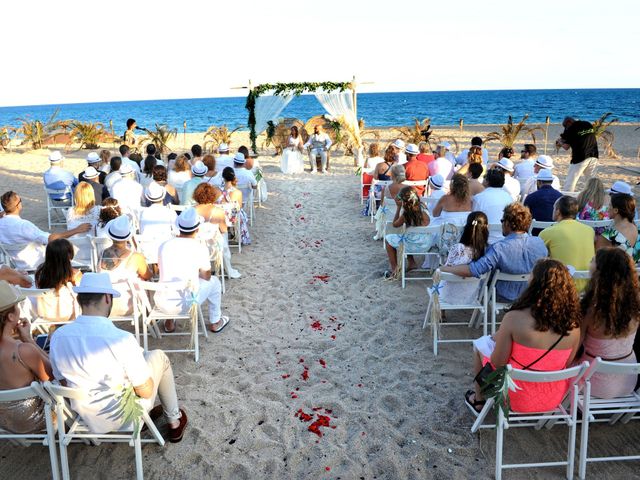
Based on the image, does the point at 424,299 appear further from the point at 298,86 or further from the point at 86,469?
the point at 298,86

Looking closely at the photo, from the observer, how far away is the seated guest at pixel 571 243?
4.04 metres

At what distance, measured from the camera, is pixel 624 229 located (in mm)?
4285

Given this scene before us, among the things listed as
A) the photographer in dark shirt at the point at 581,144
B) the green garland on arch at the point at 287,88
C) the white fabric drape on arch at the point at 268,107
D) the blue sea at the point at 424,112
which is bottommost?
the photographer in dark shirt at the point at 581,144

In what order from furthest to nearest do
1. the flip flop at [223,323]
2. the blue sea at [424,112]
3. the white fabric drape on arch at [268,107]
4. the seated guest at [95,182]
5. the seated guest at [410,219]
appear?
the blue sea at [424,112] → the white fabric drape on arch at [268,107] → the seated guest at [95,182] → the seated guest at [410,219] → the flip flop at [223,323]

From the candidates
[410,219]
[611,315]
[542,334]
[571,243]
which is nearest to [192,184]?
[410,219]

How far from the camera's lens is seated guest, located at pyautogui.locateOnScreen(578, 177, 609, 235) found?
5.26m

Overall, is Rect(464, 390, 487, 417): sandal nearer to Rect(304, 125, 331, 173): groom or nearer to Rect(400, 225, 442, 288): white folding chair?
Rect(400, 225, 442, 288): white folding chair

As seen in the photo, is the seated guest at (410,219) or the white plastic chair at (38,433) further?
the seated guest at (410,219)

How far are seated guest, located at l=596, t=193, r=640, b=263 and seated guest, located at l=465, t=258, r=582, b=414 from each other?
5.85ft

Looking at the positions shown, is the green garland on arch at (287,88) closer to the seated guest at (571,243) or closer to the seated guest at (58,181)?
the seated guest at (58,181)

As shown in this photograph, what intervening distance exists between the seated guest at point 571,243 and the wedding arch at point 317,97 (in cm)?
1032

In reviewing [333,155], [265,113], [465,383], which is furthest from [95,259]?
[333,155]

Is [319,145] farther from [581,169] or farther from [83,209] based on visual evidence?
[83,209]

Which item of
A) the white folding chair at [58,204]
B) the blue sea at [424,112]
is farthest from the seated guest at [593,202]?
the blue sea at [424,112]
